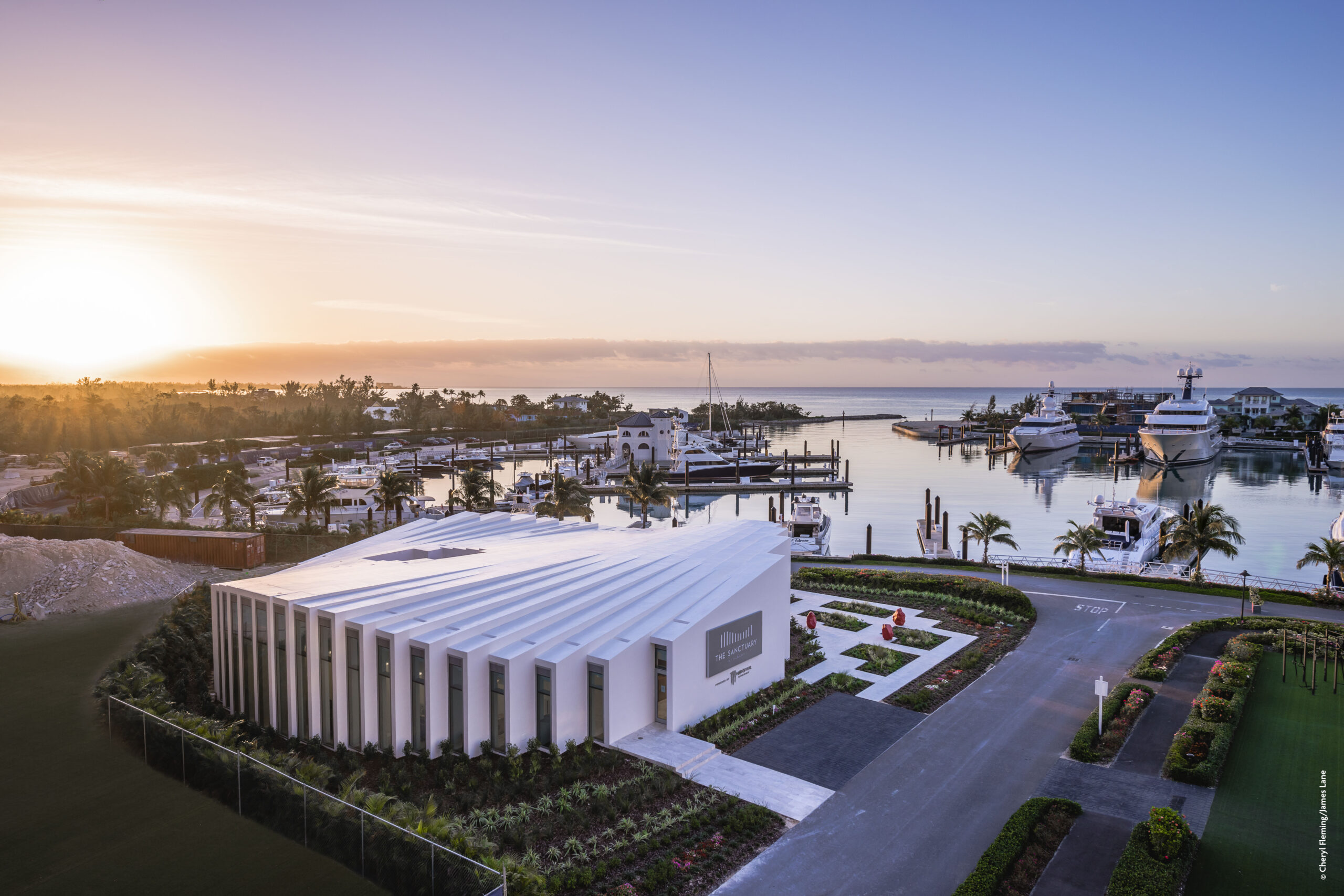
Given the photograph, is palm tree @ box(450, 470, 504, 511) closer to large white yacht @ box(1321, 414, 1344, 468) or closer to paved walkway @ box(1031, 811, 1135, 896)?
paved walkway @ box(1031, 811, 1135, 896)

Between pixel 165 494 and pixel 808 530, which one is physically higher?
pixel 165 494

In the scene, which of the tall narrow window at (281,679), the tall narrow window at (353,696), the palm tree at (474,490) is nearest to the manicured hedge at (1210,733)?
the tall narrow window at (353,696)

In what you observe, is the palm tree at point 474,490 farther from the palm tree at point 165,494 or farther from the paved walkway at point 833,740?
the paved walkway at point 833,740

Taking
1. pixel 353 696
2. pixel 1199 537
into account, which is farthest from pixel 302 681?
pixel 1199 537

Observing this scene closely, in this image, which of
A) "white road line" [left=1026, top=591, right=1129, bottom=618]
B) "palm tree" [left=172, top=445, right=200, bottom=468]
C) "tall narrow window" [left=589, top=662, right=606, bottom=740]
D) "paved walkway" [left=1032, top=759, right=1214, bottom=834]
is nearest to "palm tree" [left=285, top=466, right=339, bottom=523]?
"tall narrow window" [left=589, top=662, right=606, bottom=740]

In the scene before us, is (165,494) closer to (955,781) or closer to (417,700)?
(417,700)

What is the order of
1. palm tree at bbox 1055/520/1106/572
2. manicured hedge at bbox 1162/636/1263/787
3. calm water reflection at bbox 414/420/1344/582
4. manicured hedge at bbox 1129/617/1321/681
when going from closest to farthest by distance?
manicured hedge at bbox 1162/636/1263/787 < manicured hedge at bbox 1129/617/1321/681 < palm tree at bbox 1055/520/1106/572 < calm water reflection at bbox 414/420/1344/582
